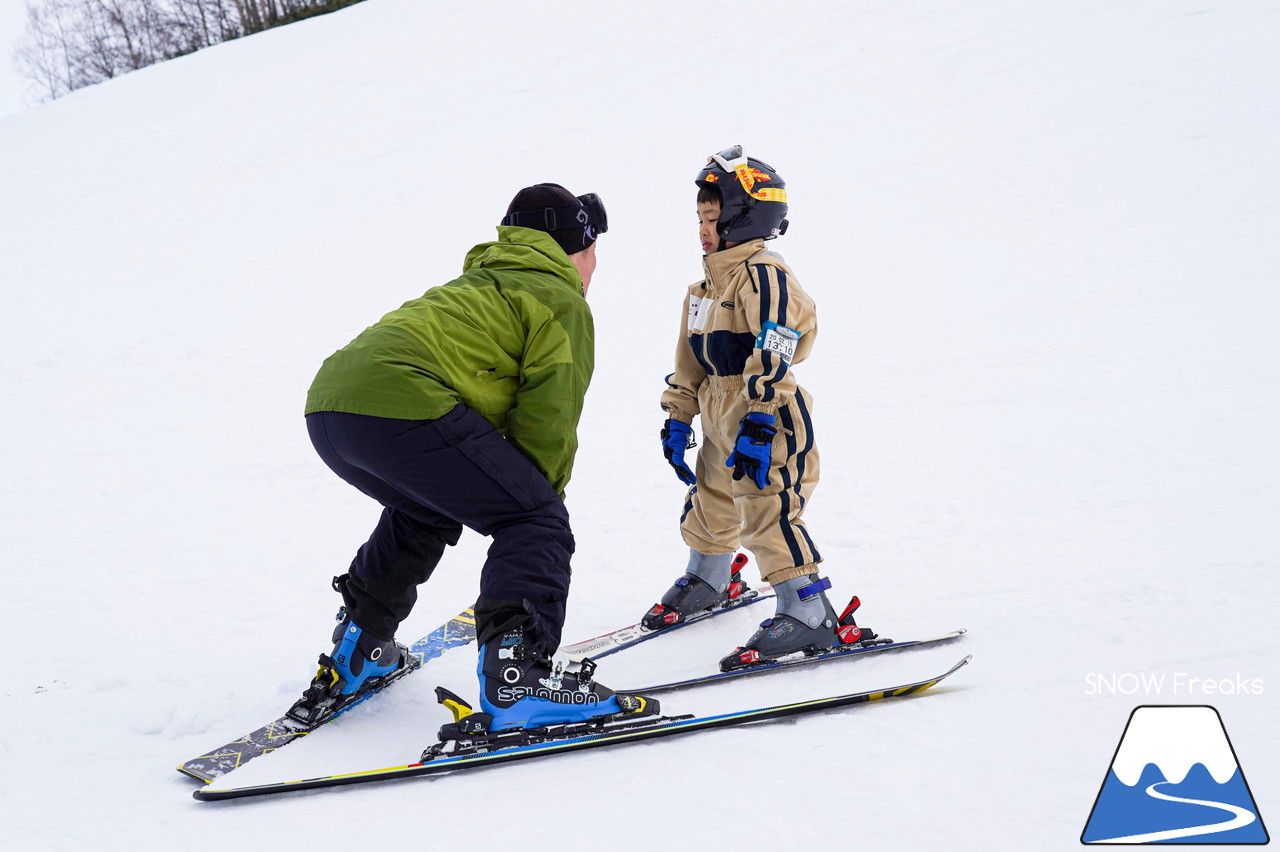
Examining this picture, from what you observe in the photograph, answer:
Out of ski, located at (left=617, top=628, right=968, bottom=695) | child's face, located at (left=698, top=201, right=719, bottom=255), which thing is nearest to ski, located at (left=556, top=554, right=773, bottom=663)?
ski, located at (left=617, top=628, right=968, bottom=695)

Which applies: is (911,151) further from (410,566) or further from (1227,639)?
(410,566)

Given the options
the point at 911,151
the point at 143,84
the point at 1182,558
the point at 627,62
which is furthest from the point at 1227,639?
the point at 143,84

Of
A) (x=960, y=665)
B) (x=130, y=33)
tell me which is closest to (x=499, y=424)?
(x=960, y=665)

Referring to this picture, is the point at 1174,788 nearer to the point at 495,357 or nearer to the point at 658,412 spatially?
the point at 495,357

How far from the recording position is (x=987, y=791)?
8.32ft

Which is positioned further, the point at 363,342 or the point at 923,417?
the point at 923,417

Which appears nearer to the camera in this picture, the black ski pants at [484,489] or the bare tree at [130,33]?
the black ski pants at [484,489]

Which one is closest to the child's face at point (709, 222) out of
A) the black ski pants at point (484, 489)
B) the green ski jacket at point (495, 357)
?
the green ski jacket at point (495, 357)

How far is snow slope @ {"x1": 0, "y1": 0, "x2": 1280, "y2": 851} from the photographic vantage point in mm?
2781

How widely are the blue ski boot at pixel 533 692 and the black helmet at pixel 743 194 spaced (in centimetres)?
189

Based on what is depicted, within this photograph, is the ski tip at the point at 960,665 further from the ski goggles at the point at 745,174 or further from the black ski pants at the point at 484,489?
the ski goggles at the point at 745,174

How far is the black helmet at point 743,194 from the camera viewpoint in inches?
151

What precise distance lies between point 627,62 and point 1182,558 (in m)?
18.9

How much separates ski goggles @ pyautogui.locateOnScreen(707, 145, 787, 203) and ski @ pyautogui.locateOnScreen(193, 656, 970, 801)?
6.55ft
